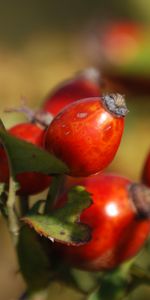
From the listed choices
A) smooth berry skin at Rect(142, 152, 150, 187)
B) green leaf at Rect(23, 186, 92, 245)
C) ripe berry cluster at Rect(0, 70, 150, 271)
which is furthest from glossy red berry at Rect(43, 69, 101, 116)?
green leaf at Rect(23, 186, 92, 245)

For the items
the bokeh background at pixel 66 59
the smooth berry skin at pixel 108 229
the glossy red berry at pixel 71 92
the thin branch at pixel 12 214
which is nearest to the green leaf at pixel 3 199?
the thin branch at pixel 12 214

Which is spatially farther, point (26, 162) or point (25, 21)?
point (25, 21)

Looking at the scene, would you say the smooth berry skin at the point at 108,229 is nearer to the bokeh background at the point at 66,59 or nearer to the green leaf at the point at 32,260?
the green leaf at the point at 32,260

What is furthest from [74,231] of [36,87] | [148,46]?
[36,87]

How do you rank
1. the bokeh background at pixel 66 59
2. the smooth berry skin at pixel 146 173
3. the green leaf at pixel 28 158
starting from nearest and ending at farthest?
the green leaf at pixel 28 158
the smooth berry skin at pixel 146 173
the bokeh background at pixel 66 59

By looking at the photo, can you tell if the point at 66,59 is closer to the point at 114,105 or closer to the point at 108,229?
the point at 108,229

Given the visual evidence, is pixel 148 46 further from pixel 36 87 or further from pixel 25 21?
pixel 25 21

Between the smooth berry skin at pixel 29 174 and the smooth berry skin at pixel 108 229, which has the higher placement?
the smooth berry skin at pixel 29 174
